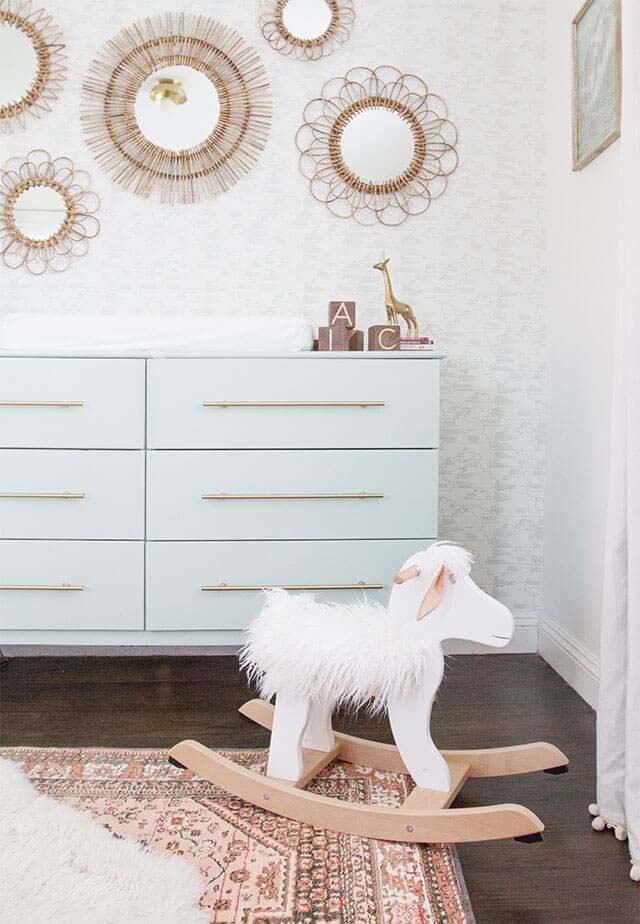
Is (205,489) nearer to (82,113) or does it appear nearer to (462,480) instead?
(462,480)

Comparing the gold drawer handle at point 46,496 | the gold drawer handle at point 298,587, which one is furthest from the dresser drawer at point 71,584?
the gold drawer handle at point 298,587

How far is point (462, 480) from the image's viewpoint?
2.94 meters

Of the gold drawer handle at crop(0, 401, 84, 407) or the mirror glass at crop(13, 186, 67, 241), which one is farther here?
the mirror glass at crop(13, 186, 67, 241)

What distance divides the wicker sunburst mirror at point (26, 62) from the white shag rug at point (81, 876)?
2.44m

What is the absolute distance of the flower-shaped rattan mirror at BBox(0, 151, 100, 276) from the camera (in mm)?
2883

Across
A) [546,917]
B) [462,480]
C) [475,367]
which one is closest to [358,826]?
[546,917]

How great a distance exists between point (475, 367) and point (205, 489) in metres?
1.18

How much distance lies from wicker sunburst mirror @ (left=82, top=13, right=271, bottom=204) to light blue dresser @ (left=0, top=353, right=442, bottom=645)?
37.3 inches

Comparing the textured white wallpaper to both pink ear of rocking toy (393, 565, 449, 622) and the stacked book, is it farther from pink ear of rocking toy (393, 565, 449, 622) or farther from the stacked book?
pink ear of rocking toy (393, 565, 449, 622)

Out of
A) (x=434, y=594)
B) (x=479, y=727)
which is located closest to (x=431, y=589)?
(x=434, y=594)

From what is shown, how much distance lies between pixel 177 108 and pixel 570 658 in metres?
2.45

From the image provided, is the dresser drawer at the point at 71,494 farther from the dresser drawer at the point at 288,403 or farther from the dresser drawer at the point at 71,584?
the dresser drawer at the point at 288,403

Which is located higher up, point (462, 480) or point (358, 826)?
point (462, 480)

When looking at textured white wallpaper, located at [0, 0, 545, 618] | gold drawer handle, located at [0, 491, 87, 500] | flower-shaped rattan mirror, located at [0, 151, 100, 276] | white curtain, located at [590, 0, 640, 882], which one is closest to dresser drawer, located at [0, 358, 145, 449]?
gold drawer handle, located at [0, 491, 87, 500]
